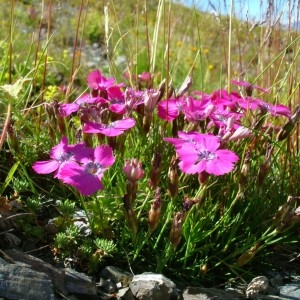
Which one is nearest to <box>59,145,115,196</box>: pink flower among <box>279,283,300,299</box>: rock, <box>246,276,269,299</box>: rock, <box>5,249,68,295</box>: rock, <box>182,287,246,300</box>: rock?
<box>5,249,68,295</box>: rock

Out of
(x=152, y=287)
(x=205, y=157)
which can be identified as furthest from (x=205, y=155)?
(x=152, y=287)

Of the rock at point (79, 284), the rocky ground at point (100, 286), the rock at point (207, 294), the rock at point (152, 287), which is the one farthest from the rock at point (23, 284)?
the rock at point (207, 294)

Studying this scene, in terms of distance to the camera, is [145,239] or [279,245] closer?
[145,239]

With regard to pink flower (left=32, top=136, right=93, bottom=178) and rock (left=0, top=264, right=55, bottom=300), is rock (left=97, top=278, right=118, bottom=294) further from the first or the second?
pink flower (left=32, top=136, right=93, bottom=178)

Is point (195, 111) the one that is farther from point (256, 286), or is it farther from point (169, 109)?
point (256, 286)

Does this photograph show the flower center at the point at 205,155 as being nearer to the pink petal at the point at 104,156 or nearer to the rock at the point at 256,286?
the pink petal at the point at 104,156

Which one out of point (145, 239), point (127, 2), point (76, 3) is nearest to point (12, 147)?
point (145, 239)

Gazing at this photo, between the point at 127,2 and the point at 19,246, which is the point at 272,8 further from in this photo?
the point at 127,2
